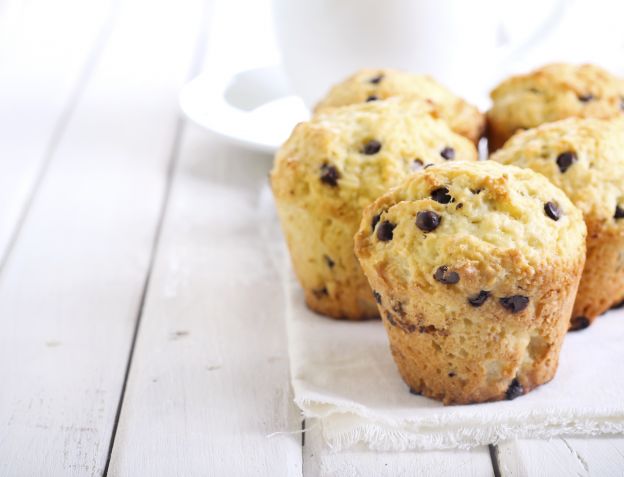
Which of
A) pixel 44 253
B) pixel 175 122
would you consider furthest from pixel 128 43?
pixel 44 253

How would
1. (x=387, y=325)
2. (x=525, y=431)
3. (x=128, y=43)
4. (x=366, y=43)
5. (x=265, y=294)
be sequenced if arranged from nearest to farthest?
(x=525, y=431) < (x=387, y=325) < (x=265, y=294) < (x=366, y=43) < (x=128, y=43)

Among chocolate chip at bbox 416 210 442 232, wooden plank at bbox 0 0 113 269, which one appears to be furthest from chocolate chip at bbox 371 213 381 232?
wooden plank at bbox 0 0 113 269

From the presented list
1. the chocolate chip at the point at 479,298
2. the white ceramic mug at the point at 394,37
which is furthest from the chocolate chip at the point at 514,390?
the white ceramic mug at the point at 394,37

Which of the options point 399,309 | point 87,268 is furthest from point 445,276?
point 87,268

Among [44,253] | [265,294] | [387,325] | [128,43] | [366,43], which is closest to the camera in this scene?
[387,325]

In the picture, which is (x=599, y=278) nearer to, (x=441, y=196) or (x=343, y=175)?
(x=441, y=196)

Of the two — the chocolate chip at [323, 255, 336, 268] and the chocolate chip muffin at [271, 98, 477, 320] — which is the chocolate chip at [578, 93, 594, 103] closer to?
the chocolate chip muffin at [271, 98, 477, 320]

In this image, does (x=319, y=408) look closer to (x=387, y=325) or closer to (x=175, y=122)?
(x=387, y=325)
